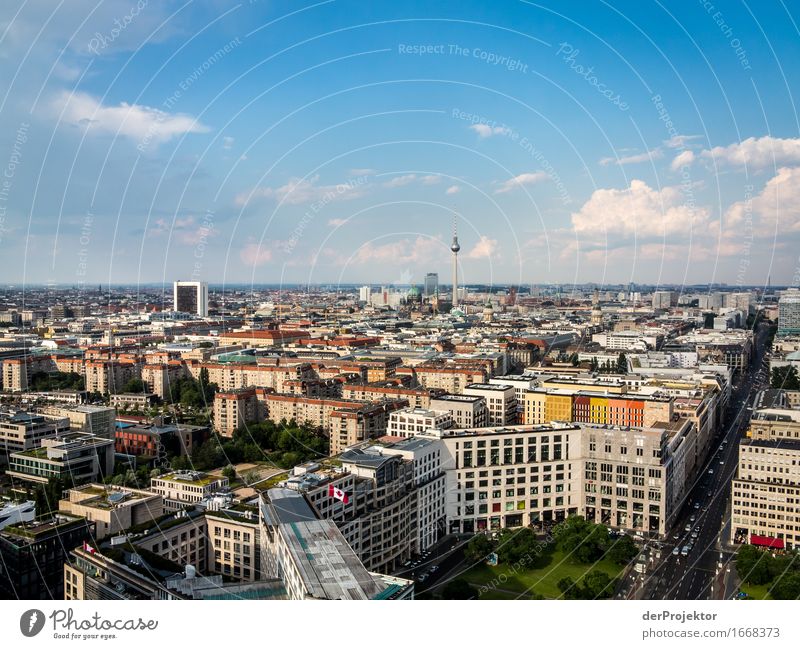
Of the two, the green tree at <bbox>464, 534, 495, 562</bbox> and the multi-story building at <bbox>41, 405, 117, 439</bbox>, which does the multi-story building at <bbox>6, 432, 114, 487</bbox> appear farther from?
the green tree at <bbox>464, 534, 495, 562</bbox>

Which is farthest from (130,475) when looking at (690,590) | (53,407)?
(690,590)

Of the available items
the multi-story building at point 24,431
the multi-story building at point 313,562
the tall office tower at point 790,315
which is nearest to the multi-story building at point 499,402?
the multi-story building at point 24,431

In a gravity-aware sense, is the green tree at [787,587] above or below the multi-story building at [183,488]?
below

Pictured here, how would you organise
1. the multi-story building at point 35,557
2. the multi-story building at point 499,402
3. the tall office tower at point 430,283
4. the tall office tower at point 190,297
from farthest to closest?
the tall office tower at point 430,283 < the tall office tower at point 190,297 < the multi-story building at point 499,402 < the multi-story building at point 35,557

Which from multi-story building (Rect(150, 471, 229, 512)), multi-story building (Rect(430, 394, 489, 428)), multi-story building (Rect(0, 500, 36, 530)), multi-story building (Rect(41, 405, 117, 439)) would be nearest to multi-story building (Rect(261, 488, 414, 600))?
multi-story building (Rect(150, 471, 229, 512))

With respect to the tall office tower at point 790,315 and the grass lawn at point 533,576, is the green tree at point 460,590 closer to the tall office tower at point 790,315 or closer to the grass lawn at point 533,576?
the grass lawn at point 533,576

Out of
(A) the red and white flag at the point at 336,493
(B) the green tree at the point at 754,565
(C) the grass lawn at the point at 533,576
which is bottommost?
(C) the grass lawn at the point at 533,576
